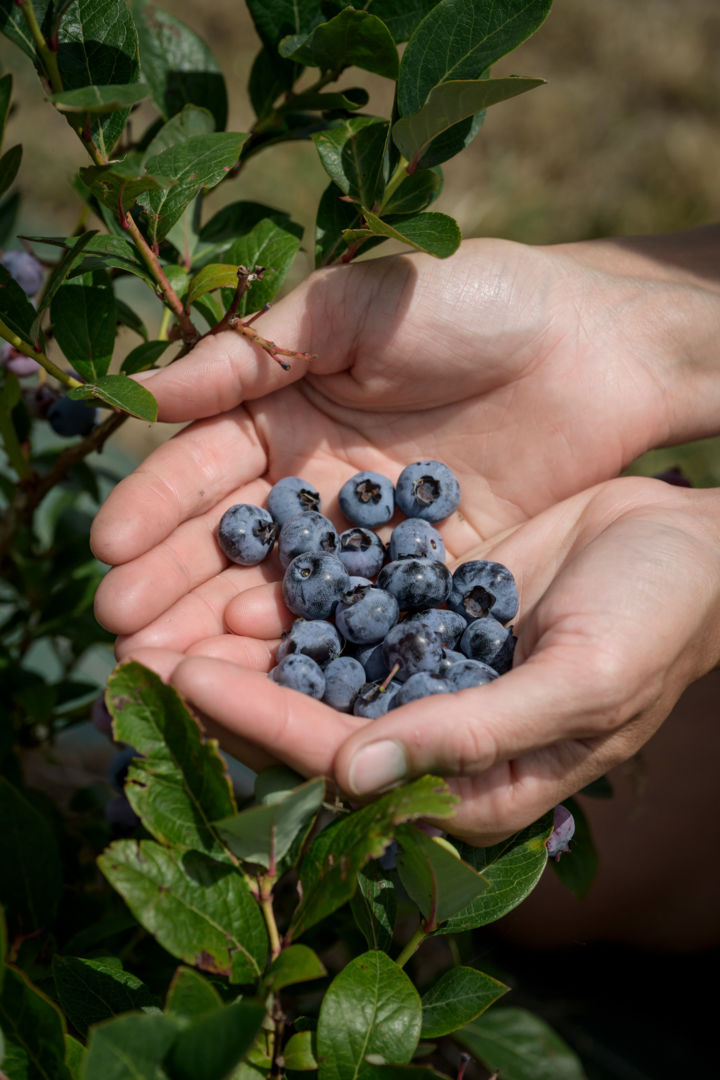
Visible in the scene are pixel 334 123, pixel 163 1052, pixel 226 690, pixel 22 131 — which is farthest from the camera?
pixel 22 131

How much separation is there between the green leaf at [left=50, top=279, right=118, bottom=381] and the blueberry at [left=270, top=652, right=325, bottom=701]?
1.74ft

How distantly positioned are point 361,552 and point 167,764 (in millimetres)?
740

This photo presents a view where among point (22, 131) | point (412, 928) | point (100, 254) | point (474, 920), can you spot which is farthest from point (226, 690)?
point (22, 131)

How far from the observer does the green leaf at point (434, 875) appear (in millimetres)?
893

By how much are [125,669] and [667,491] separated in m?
1.03

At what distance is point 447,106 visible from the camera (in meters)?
1.13

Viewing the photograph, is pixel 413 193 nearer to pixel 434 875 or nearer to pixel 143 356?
pixel 143 356

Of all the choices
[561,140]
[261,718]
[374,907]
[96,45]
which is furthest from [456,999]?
[561,140]

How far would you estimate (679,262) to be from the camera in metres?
2.10

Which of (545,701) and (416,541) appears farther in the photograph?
(416,541)

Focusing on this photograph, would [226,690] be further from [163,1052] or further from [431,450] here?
[431,450]

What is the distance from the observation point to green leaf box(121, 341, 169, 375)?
1.42 m

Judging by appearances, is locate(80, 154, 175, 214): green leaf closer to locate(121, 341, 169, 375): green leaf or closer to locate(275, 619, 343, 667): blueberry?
locate(121, 341, 169, 375): green leaf

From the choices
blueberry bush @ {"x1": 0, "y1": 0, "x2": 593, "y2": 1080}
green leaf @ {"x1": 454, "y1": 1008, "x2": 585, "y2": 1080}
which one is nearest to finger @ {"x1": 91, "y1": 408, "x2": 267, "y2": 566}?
blueberry bush @ {"x1": 0, "y1": 0, "x2": 593, "y2": 1080}
